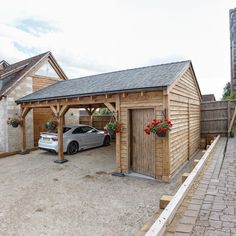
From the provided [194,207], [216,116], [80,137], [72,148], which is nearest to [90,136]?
[80,137]

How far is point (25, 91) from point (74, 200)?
8.04 metres

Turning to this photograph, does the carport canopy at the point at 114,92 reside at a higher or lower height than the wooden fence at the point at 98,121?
higher

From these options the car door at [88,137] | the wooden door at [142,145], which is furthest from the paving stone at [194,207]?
the car door at [88,137]

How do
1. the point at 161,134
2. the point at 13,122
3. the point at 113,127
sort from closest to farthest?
the point at 161,134
the point at 113,127
the point at 13,122

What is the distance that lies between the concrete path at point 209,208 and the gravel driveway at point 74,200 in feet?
3.12

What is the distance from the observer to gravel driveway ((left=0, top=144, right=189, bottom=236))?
3.31 meters

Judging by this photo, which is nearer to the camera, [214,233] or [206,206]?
[214,233]

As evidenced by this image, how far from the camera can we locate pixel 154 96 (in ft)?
18.0

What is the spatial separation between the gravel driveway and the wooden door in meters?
0.46

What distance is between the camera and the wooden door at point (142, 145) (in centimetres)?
573

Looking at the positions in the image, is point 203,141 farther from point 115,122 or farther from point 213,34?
point 213,34

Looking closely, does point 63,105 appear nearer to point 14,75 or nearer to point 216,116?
point 14,75

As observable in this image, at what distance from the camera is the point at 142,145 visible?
5.95 metres

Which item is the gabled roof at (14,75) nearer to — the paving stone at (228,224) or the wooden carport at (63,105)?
the wooden carport at (63,105)
